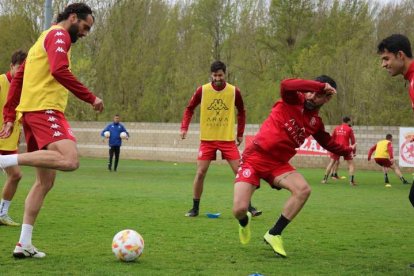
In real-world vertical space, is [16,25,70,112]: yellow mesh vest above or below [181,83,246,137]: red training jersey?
above

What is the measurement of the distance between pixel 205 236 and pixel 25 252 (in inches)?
102

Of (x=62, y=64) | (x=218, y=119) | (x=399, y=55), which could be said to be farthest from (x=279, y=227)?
(x=218, y=119)

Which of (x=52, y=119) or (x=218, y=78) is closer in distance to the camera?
(x=52, y=119)

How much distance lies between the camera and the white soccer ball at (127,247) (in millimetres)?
6387

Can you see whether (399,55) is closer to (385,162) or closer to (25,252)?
(25,252)

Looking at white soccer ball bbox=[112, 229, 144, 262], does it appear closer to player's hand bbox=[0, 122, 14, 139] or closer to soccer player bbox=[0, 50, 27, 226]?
player's hand bbox=[0, 122, 14, 139]

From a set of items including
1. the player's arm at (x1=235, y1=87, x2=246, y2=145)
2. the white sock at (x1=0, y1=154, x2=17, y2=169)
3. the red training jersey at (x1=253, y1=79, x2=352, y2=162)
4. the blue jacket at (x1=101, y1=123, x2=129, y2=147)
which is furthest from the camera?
the blue jacket at (x1=101, y1=123, x2=129, y2=147)

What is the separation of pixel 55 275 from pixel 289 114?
122 inches

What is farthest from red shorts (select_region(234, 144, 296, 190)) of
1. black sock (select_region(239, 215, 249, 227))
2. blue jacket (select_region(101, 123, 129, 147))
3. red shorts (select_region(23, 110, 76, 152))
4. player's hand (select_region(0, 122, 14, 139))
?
blue jacket (select_region(101, 123, 129, 147))

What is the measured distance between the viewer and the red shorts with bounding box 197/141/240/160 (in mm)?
11023

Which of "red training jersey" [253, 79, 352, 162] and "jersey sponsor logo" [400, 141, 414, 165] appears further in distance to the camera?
"jersey sponsor logo" [400, 141, 414, 165]

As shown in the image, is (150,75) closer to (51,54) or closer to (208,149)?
(208,149)

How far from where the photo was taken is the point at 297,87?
271 inches

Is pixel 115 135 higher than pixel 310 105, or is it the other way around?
pixel 310 105
